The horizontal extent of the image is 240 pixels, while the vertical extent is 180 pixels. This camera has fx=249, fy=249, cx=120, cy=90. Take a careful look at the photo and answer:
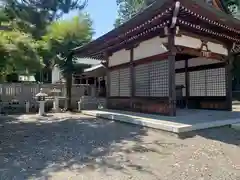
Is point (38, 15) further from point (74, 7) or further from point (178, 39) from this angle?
point (178, 39)

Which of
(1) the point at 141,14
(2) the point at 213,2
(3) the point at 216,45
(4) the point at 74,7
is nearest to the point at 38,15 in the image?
(4) the point at 74,7

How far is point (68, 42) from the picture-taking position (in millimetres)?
12359

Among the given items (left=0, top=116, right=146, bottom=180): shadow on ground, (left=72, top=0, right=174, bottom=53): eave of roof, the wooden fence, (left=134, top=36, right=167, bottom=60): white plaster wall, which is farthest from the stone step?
the wooden fence

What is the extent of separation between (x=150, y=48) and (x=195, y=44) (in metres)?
1.54

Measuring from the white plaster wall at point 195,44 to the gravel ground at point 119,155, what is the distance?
305cm

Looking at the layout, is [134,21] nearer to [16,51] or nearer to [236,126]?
[16,51]

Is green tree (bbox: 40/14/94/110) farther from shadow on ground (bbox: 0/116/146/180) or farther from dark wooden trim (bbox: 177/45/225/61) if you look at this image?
dark wooden trim (bbox: 177/45/225/61)

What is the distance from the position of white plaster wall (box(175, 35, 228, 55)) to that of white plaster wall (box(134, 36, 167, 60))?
0.48 metres

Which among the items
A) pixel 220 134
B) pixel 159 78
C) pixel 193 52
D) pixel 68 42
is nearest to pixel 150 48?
pixel 159 78

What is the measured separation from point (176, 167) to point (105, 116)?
531 cm

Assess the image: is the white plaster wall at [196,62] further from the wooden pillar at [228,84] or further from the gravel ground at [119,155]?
the gravel ground at [119,155]

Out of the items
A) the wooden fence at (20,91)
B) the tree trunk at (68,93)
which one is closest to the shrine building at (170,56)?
the tree trunk at (68,93)

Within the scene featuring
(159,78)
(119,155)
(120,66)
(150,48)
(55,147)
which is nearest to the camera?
(119,155)

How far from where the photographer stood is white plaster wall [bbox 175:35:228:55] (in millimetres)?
7966
